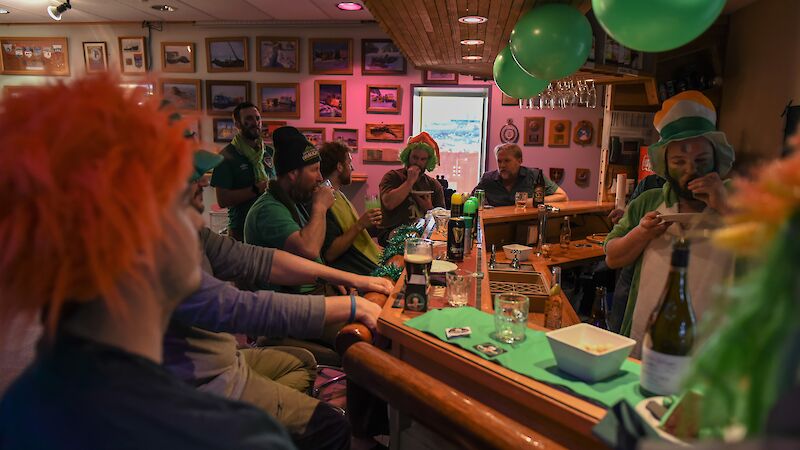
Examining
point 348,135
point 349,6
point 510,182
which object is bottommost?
point 510,182

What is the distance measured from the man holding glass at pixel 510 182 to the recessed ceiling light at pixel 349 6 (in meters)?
2.17

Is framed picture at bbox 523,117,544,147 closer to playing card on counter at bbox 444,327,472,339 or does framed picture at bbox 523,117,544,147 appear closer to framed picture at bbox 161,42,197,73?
framed picture at bbox 161,42,197,73

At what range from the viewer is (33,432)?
657 mm

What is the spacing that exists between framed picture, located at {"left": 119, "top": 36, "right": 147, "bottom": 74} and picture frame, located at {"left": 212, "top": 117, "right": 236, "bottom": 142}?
117 centimetres

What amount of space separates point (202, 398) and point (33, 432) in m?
0.20

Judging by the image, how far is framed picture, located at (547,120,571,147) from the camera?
6.32 metres

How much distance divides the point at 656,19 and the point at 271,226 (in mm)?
1814

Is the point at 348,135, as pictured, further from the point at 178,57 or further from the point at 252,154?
the point at 252,154

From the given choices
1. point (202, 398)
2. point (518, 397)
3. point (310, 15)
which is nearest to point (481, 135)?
point (310, 15)

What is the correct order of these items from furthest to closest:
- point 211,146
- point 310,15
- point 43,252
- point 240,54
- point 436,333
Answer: point 240,54 < point 310,15 < point 436,333 < point 211,146 < point 43,252

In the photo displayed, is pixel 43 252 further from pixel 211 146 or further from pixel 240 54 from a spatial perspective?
pixel 240 54

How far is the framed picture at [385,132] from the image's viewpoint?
21.6 feet

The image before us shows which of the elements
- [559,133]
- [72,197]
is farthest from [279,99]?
[72,197]

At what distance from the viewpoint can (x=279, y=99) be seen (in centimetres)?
667
